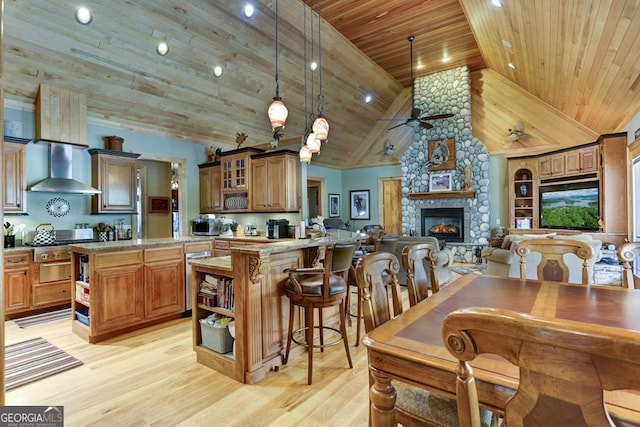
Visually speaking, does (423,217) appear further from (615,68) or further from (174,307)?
(174,307)

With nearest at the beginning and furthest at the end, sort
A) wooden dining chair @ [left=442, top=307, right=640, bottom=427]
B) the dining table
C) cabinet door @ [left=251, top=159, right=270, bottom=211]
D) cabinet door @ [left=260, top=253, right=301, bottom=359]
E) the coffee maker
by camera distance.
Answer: wooden dining chair @ [left=442, top=307, right=640, bottom=427]
the dining table
cabinet door @ [left=260, top=253, right=301, bottom=359]
the coffee maker
cabinet door @ [left=251, top=159, right=270, bottom=211]

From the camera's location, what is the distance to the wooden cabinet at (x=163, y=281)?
11.7ft

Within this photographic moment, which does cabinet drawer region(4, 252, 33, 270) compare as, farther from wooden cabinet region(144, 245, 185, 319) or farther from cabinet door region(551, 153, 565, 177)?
cabinet door region(551, 153, 565, 177)

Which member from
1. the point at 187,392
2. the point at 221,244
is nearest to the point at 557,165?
the point at 221,244

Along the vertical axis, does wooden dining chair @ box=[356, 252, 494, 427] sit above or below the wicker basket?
above

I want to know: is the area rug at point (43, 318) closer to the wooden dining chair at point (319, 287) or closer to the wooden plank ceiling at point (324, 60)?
the wooden plank ceiling at point (324, 60)

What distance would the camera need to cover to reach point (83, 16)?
379 cm

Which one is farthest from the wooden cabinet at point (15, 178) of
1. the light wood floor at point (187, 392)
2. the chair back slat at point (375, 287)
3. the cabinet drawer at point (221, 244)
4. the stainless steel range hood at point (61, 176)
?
the chair back slat at point (375, 287)

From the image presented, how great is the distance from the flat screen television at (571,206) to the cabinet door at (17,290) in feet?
→ 30.0

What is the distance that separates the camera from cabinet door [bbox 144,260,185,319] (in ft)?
11.8

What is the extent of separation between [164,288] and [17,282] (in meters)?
2.00

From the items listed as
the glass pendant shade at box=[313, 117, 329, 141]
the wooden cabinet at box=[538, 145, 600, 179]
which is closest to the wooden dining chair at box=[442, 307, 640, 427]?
the glass pendant shade at box=[313, 117, 329, 141]

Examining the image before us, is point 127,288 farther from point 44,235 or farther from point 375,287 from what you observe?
point 375,287

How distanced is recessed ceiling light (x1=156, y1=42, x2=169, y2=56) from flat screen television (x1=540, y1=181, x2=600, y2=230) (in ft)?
25.3
